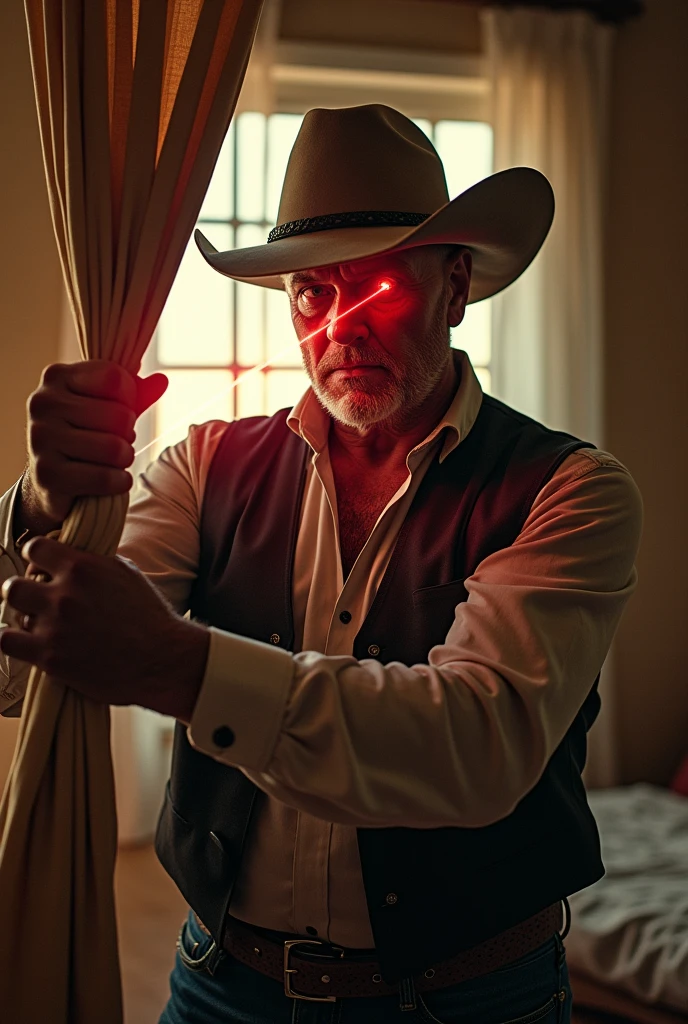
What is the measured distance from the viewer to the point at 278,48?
3252 millimetres

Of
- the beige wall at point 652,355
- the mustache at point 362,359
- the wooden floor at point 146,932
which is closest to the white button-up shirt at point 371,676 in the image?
the mustache at point 362,359

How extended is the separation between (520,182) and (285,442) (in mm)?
521

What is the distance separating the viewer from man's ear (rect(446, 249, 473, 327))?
1526 mm

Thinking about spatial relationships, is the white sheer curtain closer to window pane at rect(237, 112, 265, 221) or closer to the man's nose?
window pane at rect(237, 112, 265, 221)

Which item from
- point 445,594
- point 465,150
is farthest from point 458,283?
point 465,150

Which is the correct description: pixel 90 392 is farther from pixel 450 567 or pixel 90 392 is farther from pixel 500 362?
pixel 500 362

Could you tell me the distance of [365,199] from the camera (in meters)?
1.38

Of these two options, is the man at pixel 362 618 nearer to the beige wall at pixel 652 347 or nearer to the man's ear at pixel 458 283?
the man's ear at pixel 458 283

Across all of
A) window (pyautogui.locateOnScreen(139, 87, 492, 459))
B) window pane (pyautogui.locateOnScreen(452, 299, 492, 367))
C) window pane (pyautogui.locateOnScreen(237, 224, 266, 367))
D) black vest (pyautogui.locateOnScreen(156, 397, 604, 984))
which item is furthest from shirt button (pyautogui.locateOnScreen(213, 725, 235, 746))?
window pane (pyautogui.locateOnScreen(452, 299, 492, 367))

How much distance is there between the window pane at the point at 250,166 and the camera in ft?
10.6

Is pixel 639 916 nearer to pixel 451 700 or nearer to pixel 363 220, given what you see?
pixel 451 700

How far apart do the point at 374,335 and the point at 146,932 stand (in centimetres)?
207

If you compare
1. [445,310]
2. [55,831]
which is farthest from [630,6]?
[55,831]

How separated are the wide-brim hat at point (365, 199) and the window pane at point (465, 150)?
2.16 m
